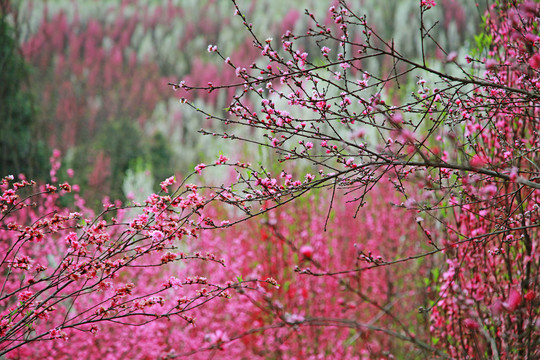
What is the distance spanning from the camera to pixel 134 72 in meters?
A: 51.5

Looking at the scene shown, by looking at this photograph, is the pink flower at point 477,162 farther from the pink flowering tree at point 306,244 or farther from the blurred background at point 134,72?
the blurred background at point 134,72

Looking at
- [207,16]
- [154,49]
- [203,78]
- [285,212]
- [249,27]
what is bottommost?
[249,27]

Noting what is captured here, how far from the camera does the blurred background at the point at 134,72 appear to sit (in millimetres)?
18484

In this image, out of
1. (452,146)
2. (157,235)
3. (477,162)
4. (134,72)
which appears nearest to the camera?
(477,162)

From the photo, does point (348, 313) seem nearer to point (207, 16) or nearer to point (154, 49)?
point (154, 49)

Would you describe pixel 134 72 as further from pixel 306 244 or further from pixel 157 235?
pixel 157 235

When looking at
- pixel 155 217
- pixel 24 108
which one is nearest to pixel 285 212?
pixel 155 217

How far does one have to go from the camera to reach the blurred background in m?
18.5

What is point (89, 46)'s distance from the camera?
55125mm

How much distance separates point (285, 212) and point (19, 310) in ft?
17.0

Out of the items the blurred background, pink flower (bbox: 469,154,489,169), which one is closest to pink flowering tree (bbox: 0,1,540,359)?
pink flower (bbox: 469,154,489,169)

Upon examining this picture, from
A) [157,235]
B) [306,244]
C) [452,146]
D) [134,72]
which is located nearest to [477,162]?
[157,235]

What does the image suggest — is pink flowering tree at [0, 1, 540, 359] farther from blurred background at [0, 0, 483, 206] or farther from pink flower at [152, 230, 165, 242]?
blurred background at [0, 0, 483, 206]

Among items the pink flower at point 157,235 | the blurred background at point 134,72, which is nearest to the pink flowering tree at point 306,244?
the pink flower at point 157,235
